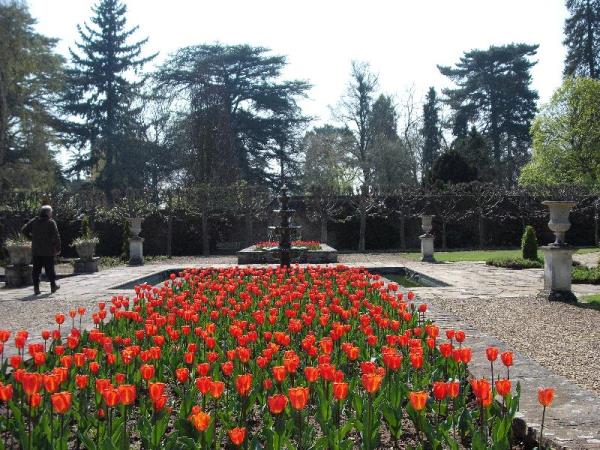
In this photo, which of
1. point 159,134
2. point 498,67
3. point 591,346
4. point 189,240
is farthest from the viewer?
point 498,67

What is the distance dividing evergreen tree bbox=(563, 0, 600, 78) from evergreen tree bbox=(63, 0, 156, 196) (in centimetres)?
2566

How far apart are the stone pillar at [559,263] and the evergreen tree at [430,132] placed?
3141cm

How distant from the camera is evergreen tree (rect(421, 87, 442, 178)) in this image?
136 feet

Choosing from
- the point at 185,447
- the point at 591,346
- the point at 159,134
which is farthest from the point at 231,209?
the point at 185,447

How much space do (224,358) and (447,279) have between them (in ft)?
29.1

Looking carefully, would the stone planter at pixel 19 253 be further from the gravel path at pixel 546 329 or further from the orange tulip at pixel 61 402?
the orange tulip at pixel 61 402

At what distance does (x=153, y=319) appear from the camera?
16.2 feet

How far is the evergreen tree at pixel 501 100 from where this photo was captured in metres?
39.7

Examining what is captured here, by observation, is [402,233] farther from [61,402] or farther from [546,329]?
[61,402]

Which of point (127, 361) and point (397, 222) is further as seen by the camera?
point (397, 222)

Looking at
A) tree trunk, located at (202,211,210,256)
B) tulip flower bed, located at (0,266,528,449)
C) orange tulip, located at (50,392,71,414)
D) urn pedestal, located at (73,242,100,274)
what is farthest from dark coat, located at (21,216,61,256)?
tree trunk, located at (202,211,210,256)

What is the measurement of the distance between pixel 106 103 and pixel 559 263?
30.6 meters

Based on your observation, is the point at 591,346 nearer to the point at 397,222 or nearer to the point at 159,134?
the point at 397,222

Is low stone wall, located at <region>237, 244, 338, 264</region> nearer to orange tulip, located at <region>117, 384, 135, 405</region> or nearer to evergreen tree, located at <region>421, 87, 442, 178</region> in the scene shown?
orange tulip, located at <region>117, 384, 135, 405</region>
